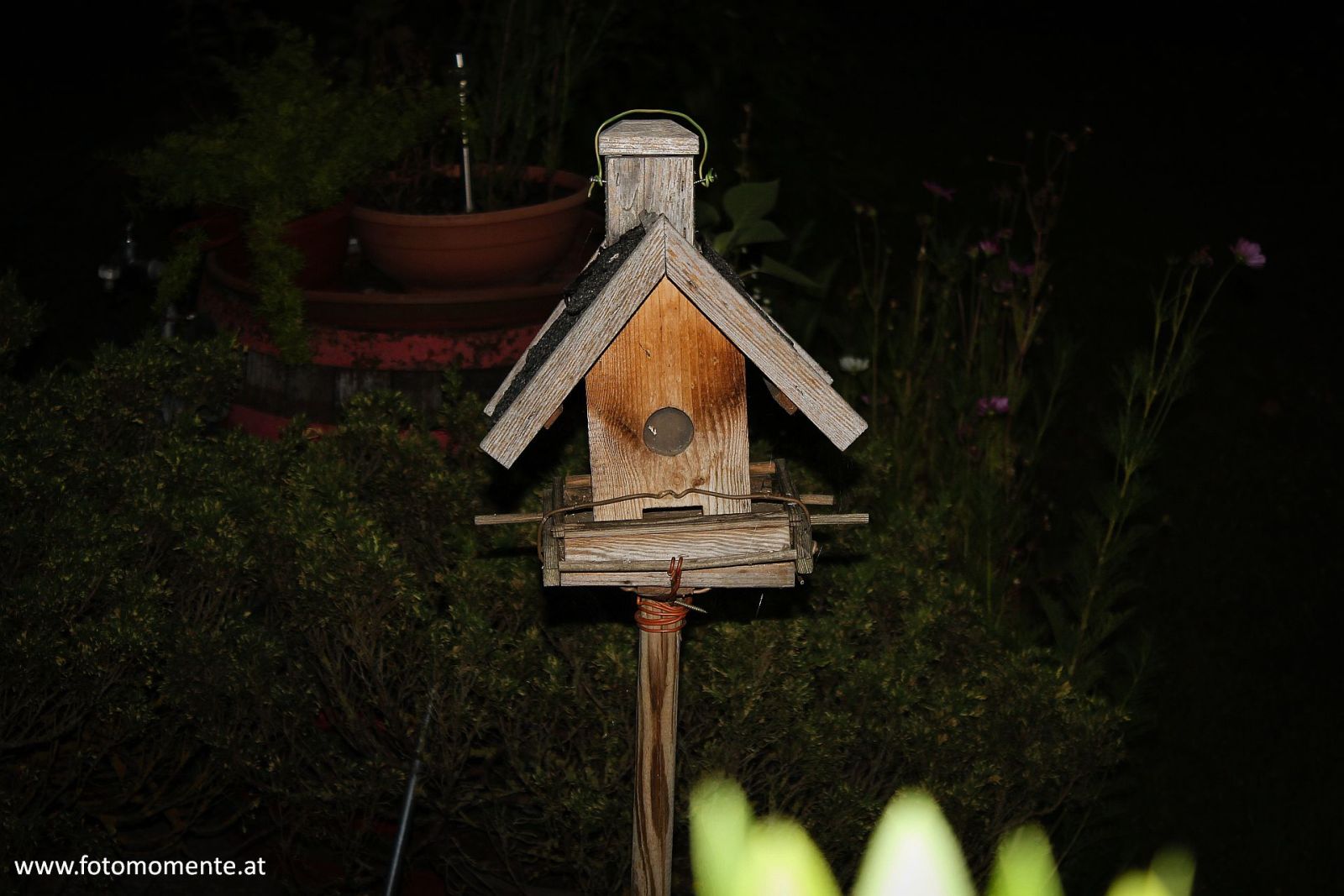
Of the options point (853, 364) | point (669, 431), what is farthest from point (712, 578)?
point (853, 364)

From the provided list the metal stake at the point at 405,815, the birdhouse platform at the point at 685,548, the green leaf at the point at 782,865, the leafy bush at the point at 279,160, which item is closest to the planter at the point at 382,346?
the leafy bush at the point at 279,160

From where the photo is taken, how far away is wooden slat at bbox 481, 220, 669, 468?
1727 mm

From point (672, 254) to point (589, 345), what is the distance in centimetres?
16

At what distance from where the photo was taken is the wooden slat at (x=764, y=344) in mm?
1730

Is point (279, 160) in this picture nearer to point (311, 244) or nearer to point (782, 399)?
point (311, 244)

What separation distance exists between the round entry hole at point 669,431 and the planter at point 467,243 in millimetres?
1611

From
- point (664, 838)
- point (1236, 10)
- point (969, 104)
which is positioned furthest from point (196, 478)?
point (1236, 10)

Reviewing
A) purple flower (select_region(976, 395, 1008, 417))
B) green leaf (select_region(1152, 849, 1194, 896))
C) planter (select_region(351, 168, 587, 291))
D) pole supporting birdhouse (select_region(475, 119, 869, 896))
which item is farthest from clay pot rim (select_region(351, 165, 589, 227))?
green leaf (select_region(1152, 849, 1194, 896))

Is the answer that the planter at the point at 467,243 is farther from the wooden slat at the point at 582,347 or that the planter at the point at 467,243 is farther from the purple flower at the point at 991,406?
the wooden slat at the point at 582,347

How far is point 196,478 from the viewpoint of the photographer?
277cm

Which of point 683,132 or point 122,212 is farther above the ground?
A: point 122,212

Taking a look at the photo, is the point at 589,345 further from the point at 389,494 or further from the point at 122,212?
the point at 122,212

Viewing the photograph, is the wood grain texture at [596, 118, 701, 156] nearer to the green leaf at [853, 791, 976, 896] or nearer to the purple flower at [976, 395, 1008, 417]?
the green leaf at [853, 791, 976, 896]

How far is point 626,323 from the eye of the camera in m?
1.80
